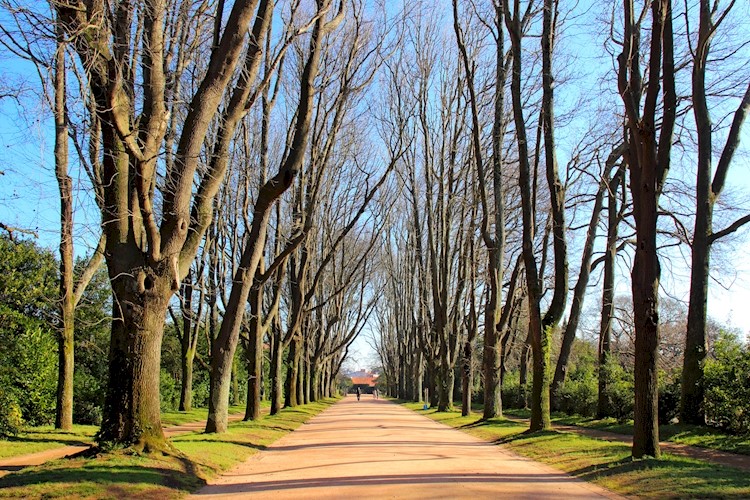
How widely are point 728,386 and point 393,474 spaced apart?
9634mm

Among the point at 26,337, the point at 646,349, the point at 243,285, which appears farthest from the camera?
the point at 26,337

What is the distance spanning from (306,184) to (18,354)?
38.3 ft

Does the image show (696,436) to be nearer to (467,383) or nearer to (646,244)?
(646,244)

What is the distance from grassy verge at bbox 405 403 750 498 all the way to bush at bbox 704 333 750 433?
12.5 feet

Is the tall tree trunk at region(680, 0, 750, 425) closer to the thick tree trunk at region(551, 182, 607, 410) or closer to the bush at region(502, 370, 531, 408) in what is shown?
the thick tree trunk at region(551, 182, 607, 410)

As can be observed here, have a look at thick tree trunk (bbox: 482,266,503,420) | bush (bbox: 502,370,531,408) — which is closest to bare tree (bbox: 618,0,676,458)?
thick tree trunk (bbox: 482,266,503,420)

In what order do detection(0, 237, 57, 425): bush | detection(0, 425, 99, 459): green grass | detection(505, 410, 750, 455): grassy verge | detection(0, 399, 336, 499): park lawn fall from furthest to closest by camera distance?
detection(0, 237, 57, 425): bush, detection(505, 410, 750, 455): grassy verge, detection(0, 425, 99, 459): green grass, detection(0, 399, 336, 499): park lawn

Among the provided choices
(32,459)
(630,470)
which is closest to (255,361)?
(32,459)

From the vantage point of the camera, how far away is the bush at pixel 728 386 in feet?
47.7

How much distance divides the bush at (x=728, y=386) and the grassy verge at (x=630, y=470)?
3810 mm

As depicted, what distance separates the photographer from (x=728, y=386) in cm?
1508

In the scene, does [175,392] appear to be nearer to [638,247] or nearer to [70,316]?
[70,316]

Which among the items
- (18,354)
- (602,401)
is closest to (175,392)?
(18,354)

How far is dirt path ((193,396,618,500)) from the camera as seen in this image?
8.01 m
